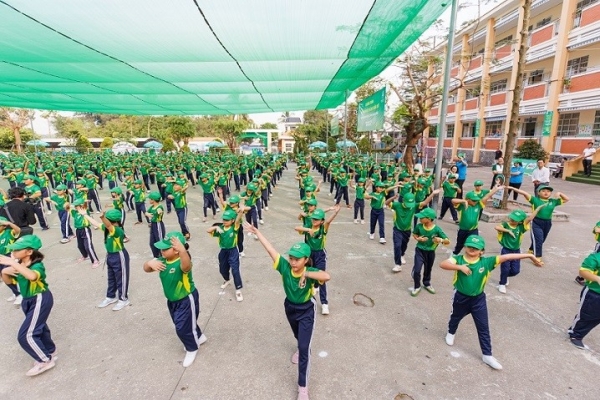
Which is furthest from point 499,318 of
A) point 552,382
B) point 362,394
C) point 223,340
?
point 223,340

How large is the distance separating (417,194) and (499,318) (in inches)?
189

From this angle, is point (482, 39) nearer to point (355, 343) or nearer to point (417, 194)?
point (417, 194)

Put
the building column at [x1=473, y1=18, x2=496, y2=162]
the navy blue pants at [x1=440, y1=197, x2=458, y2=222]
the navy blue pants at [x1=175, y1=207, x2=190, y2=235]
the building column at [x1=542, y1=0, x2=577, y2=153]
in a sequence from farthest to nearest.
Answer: the building column at [x1=473, y1=18, x2=496, y2=162]
the building column at [x1=542, y1=0, x2=577, y2=153]
the navy blue pants at [x1=440, y1=197, x2=458, y2=222]
the navy blue pants at [x1=175, y1=207, x2=190, y2=235]

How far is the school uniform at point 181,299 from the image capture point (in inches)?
141

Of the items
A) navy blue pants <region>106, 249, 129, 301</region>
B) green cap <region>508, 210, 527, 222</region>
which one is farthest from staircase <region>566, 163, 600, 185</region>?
navy blue pants <region>106, 249, 129, 301</region>

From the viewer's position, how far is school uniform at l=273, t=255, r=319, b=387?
10.6ft

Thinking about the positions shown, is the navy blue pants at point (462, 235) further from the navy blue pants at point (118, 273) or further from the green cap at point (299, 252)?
the navy blue pants at point (118, 273)

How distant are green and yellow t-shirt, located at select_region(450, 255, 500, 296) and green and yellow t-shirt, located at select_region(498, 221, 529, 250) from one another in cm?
205

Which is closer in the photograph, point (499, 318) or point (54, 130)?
point (499, 318)

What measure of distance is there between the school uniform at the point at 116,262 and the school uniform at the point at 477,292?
4.95 meters

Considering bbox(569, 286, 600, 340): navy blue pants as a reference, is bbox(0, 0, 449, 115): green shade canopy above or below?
above

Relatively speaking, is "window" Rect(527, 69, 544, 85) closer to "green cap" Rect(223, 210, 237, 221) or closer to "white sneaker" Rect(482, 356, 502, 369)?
"white sneaker" Rect(482, 356, 502, 369)

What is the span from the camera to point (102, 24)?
5895mm

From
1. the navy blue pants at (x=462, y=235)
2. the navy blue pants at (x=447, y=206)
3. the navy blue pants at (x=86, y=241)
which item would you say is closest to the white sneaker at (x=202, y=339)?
the navy blue pants at (x=86, y=241)
